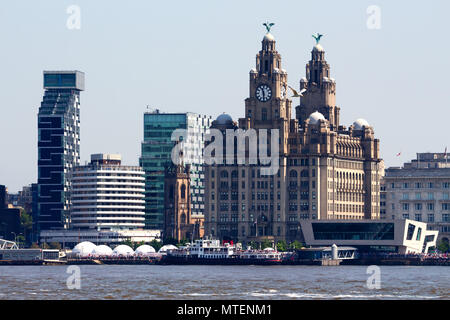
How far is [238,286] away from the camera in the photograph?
14375 centimetres

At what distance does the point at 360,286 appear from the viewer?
141 meters
